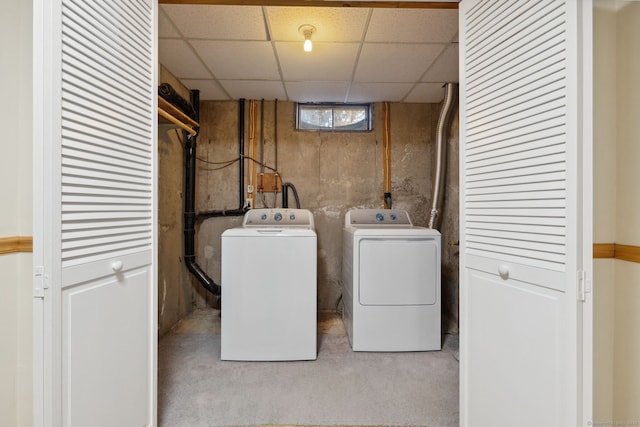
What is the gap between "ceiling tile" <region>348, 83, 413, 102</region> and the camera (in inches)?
116

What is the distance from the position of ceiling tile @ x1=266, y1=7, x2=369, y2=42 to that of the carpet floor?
7.57ft

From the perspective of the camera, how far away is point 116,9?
114 cm

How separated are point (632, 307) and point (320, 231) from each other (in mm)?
2616

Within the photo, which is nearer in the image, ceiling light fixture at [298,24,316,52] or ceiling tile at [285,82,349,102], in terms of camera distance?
ceiling light fixture at [298,24,316,52]

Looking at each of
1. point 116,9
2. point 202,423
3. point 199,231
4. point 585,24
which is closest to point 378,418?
point 202,423

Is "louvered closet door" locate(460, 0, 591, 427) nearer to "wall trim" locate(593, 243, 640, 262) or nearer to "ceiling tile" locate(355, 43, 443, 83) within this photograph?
"wall trim" locate(593, 243, 640, 262)

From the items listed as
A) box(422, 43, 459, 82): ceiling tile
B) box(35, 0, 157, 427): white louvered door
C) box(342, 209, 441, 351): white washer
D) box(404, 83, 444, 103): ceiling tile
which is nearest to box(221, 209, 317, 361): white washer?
box(342, 209, 441, 351): white washer

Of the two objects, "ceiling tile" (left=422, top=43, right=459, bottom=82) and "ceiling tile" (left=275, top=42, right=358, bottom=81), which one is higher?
"ceiling tile" (left=422, top=43, right=459, bottom=82)

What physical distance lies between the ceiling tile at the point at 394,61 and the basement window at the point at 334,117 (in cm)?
63

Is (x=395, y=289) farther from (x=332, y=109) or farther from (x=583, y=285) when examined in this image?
(x=332, y=109)

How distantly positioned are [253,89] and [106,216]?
2.31 m

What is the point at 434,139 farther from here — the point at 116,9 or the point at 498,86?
the point at 116,9

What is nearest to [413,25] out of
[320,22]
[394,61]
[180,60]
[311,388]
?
[394,61]

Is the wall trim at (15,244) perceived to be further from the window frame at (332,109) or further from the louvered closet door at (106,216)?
the window frame at (332,109)
